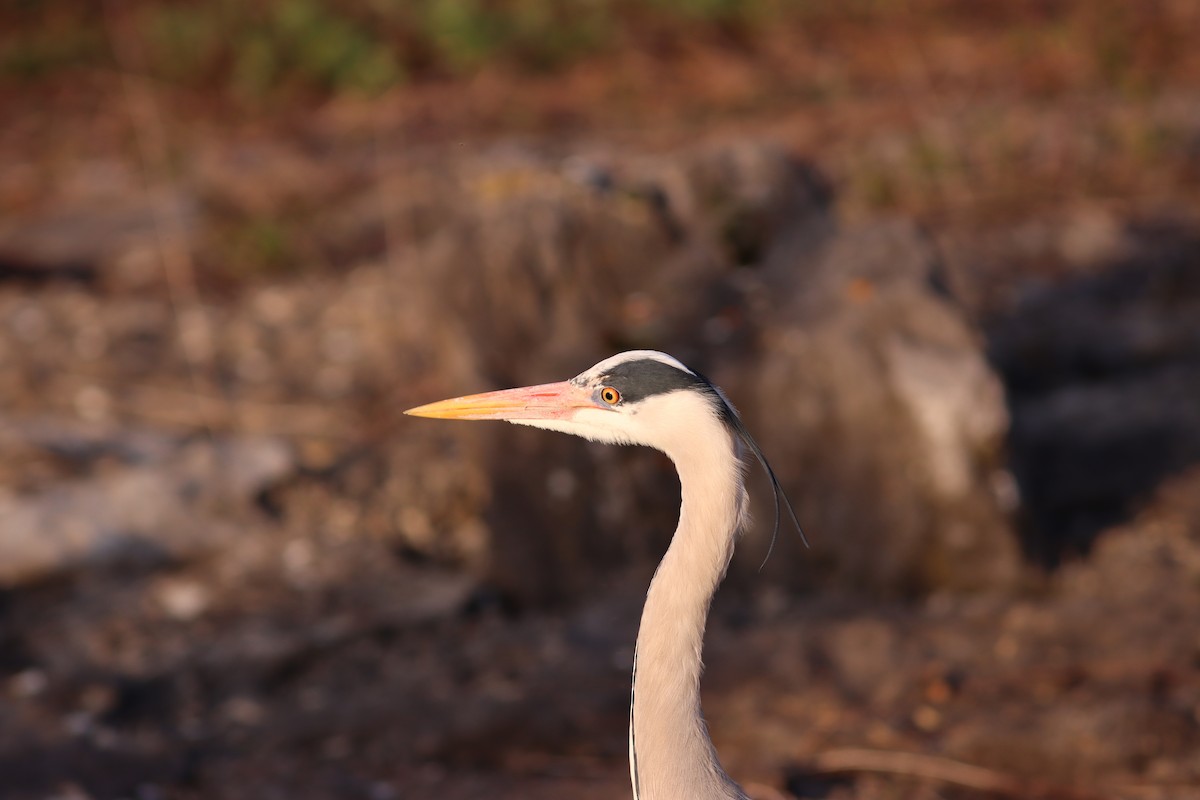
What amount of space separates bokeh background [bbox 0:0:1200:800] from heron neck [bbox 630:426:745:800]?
1556mm

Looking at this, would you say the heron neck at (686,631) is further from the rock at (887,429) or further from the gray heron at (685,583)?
the rock at (887,429)

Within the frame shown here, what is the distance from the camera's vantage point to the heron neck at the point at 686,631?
270cm

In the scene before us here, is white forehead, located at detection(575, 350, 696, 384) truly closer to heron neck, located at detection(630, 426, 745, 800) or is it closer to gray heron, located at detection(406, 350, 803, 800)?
gray heron, located at detection(406, 350, 803, 800)

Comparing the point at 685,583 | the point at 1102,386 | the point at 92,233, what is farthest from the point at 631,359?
the point at 92,233

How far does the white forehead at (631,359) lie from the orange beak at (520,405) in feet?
0.17

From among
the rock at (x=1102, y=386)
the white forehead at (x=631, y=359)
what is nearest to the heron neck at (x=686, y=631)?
the white forehead at (x=631, y=359)

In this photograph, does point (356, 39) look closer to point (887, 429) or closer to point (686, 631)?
point (887, 429)

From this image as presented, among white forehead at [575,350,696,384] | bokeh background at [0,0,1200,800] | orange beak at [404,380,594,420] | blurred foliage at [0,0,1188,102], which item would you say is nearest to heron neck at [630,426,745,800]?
white forehead at [575,350,696,384]

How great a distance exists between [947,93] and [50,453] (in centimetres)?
766

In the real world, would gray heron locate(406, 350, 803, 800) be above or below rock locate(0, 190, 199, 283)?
below

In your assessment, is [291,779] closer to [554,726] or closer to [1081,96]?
[554,726]

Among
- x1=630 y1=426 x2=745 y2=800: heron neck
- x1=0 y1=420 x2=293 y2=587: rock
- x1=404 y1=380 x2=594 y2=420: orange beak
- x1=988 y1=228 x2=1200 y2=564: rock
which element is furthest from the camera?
x1=0 y1=420 x2=293 y2=587: rock

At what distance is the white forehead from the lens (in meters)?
2.75

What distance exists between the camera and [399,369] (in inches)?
301
